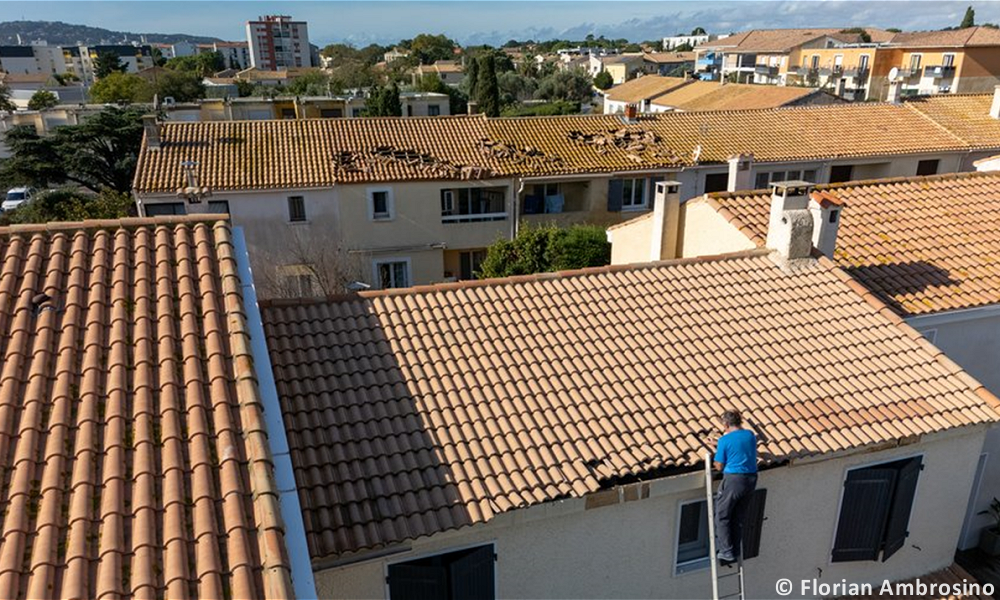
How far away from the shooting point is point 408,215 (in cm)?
2556

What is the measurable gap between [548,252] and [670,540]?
1361 centimetres

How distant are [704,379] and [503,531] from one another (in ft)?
10.8

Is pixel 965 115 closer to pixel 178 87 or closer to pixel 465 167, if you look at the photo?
pixel 465 167

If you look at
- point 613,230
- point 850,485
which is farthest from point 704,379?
point 613,230

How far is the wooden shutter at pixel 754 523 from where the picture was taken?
7938mm

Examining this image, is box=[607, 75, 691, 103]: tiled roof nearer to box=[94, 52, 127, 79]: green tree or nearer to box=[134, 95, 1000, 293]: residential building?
box=[134, 95, 1000, 293]: residential building

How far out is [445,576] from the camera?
23.3ft

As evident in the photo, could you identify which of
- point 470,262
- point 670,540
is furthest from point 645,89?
point 670,540

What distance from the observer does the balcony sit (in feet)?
186

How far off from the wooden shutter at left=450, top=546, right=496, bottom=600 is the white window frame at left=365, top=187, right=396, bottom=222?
64.1 ft

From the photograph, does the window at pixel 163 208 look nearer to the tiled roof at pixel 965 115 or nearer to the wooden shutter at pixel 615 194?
the wooden shutter at pixel 615 194

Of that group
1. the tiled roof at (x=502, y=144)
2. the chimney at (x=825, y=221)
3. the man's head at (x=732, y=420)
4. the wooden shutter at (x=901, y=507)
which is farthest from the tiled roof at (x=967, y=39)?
the man's head at (x=732, y=420)

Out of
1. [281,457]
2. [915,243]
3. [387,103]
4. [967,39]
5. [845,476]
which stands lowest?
[845,476]

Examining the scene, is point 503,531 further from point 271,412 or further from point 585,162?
point 585,162
